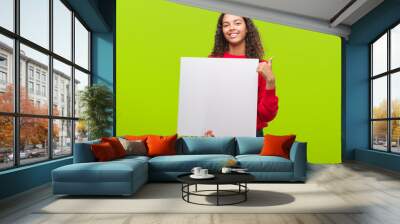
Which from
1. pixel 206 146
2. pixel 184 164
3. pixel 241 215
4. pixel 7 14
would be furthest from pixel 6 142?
pixel 206 146

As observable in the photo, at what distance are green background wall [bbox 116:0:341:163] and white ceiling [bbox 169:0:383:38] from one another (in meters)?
0.25

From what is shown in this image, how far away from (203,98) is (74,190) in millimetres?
4039

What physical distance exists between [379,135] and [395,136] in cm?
79

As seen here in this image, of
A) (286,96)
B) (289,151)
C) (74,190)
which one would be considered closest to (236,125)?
(286,96)

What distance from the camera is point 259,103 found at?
27.4 ft

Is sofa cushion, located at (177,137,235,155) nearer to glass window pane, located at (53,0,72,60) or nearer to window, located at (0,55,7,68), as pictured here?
glass window pane, located at (53,0,72,60)

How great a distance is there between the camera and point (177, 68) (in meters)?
8.46

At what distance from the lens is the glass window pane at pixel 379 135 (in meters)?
8.45

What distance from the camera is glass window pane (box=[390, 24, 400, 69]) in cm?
787

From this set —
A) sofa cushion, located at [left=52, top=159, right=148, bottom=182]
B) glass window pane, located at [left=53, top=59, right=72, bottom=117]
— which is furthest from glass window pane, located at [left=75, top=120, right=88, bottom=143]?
sofa cushion, located at [left=52, top=159, right=148, bottom=182]

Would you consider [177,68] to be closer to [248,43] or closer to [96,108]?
[248,43]

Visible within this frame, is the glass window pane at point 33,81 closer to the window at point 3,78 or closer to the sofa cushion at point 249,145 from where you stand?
the window at point 3,78

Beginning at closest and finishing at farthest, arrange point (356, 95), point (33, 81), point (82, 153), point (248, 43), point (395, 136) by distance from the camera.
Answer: point (82, 153) < point (33, 81) < point (395, 136) < point (248, 43) < point (356, 95)

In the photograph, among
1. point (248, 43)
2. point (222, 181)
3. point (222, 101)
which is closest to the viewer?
point (222, 181)
